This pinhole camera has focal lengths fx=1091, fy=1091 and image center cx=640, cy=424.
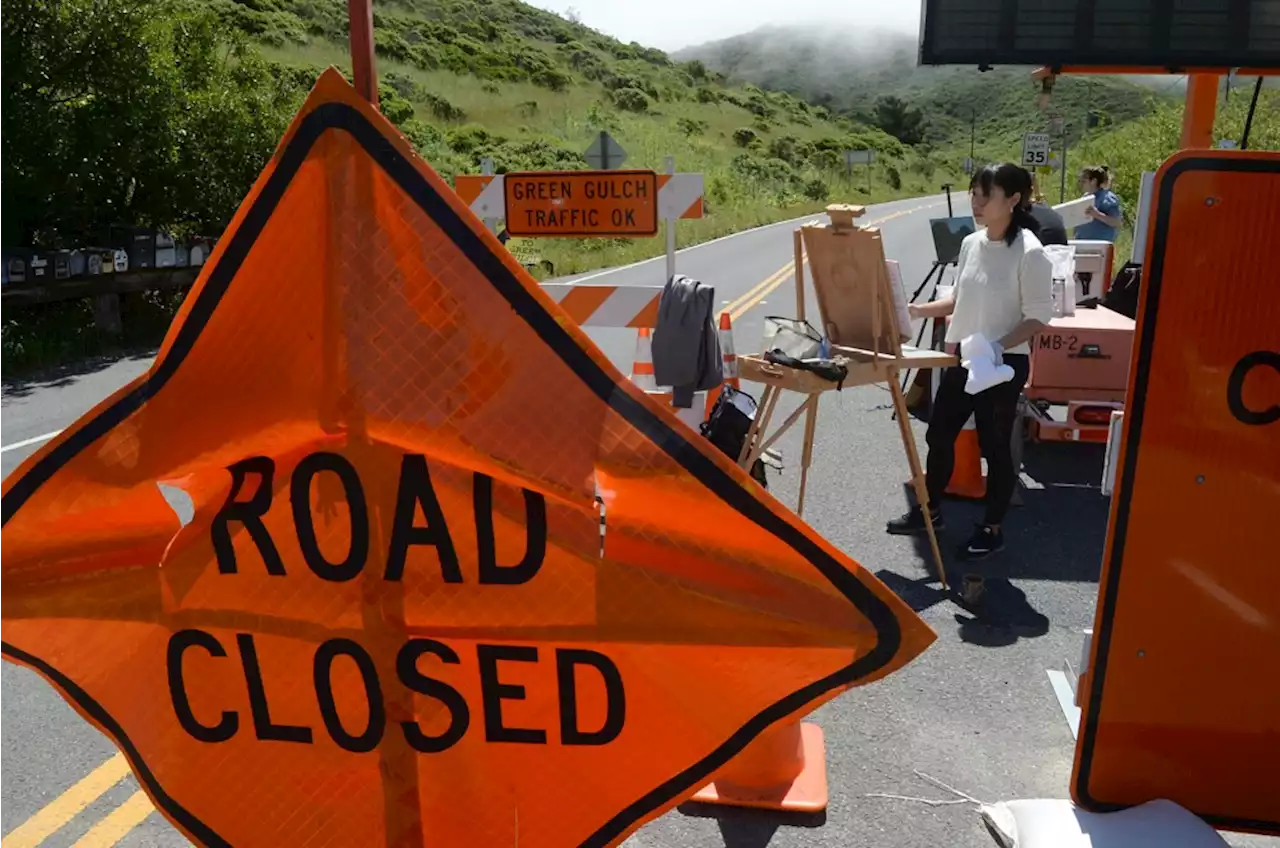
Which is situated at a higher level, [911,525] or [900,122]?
[900,122]

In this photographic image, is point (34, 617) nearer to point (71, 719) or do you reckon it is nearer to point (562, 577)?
point (562, 577)

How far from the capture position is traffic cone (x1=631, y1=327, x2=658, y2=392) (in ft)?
23.9

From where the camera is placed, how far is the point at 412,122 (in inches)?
1560

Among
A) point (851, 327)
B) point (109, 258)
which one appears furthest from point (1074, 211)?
point (109, 258)

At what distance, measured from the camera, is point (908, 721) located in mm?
4090

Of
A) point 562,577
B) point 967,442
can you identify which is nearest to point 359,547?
point 562,577

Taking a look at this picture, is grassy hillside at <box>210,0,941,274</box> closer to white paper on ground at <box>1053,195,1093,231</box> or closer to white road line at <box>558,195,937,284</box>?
white road line at <box>558,195,937,284</box>

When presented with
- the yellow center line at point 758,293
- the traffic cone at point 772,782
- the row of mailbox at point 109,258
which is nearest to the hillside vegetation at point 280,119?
the row of mailbox at point 109,258

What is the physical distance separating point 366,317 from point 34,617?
0.87 m

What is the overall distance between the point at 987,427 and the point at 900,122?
112002mm

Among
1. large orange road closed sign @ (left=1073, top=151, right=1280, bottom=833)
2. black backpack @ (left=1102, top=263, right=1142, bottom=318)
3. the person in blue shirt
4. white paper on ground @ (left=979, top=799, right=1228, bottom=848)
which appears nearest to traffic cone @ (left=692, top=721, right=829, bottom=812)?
white paper on ground @ (left=979, top=799, right=1228, bottom=848)

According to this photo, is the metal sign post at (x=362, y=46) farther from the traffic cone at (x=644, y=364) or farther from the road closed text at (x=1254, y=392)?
the traffic cone at (x=644, y=364)

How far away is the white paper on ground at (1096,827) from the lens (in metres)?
2.80

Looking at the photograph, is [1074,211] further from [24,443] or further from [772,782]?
[24,443]
